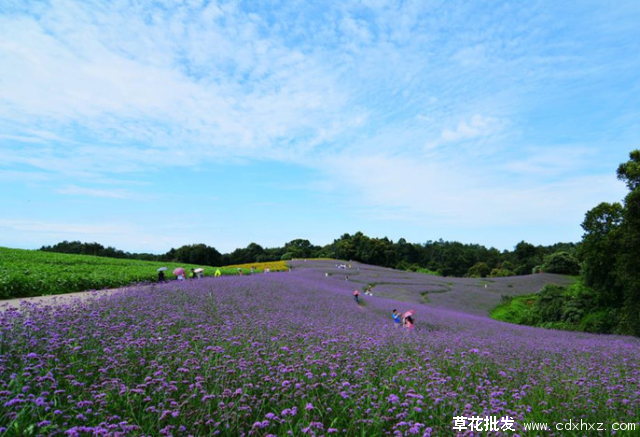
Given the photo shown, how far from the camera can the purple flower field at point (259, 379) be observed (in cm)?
344

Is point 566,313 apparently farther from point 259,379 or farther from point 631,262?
point 259,379

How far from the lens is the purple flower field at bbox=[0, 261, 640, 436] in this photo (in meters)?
3.44

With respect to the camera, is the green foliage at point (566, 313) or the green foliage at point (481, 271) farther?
the green foliage at point (481, 271)

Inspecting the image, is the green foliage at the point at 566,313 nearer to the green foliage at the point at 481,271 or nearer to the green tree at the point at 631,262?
the green tree at the point at 631,262

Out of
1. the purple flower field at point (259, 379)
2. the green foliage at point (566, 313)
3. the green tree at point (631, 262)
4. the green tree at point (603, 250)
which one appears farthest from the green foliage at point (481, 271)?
the purple flower field at point (259, 379)

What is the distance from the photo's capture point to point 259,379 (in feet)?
14.7

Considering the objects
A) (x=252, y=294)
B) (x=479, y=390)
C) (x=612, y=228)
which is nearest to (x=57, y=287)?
(x=252, y=294)

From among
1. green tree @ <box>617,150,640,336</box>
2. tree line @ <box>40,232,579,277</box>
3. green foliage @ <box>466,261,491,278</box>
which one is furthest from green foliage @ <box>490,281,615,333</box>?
green foliage @ <box>466,261,491,278</box>

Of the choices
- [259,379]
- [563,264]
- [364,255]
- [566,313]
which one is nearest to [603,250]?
[566,313]

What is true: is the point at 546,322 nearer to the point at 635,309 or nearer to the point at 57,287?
the point at 635,309

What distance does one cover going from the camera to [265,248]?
2879 inches

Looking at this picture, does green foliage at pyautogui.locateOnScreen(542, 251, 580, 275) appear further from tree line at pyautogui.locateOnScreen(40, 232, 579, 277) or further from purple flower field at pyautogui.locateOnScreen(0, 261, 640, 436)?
purple flower field at pyautogui.locateOnScreen(0, 261, 640, 436)

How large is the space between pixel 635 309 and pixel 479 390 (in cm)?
1471

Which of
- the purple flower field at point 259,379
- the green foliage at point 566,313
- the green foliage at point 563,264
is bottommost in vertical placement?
the green foliage at point 566,313
